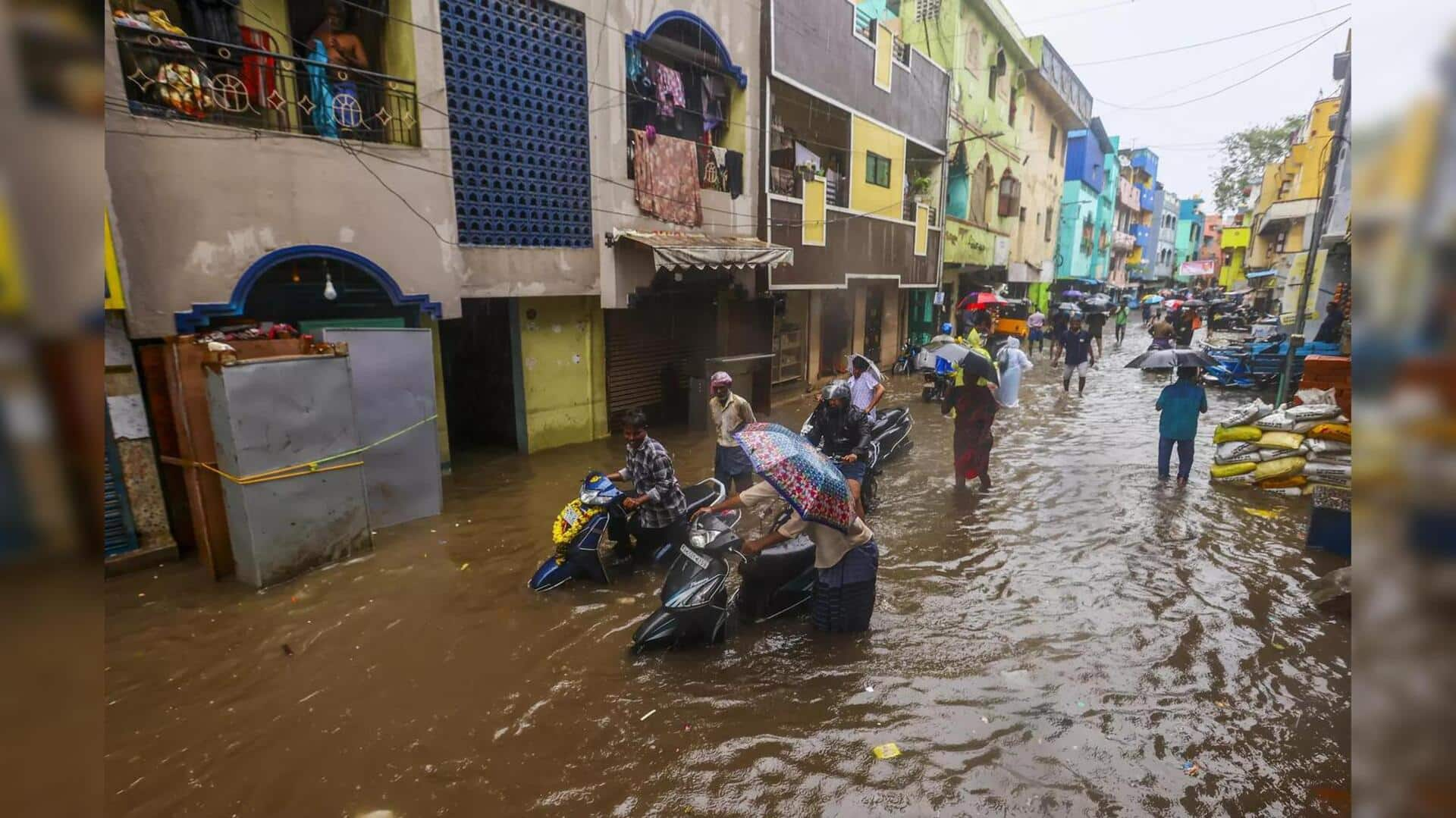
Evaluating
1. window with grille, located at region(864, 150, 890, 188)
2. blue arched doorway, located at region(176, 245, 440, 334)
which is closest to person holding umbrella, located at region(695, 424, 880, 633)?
blue arched doorway, located at region(176, 245, 440, 334)

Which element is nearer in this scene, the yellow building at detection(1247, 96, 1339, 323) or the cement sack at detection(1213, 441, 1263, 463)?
the cement sack at detection(1213, 441, 1263, 463)

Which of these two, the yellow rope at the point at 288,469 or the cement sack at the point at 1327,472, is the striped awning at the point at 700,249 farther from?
the cement sack at the point at 1327,472

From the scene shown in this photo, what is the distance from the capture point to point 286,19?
7738 millimetres

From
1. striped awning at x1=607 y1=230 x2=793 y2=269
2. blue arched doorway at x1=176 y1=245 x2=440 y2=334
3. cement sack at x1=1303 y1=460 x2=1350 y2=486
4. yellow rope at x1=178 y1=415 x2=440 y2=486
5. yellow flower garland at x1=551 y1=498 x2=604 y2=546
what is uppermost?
striped awning at x1=607 y1=230 x2=793 y2=269

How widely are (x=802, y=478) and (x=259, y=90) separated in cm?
698

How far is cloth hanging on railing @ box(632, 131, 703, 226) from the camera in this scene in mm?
10805

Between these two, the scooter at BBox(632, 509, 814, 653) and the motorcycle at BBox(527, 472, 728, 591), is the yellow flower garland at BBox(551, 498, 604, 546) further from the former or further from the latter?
the scooter at BBox(632, 509, 814, 653)

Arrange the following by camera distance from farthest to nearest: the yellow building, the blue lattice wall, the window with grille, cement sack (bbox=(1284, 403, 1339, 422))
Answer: the yellow building → the window with grille → cement sack (bbox=(1284, 403, 1339, 422)) → the blue lattice wall

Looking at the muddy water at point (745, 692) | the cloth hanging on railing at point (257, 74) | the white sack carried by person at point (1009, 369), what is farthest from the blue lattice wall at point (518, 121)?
the white sack carried by person at point (1009, 369)

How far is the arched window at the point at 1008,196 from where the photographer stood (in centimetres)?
2683

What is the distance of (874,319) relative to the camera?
20797 millimetres

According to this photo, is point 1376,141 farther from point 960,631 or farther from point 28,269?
point 960,631

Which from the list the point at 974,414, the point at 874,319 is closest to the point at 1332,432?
the point at 974,414

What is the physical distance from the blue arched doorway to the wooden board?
902 mm
